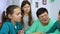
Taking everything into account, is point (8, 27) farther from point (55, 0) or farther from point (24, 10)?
point (55, 0)

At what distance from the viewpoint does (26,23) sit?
85.7 inches

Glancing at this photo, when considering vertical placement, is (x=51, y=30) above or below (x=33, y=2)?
below

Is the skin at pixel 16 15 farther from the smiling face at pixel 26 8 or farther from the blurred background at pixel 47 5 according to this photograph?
the blurred background at pixel 47 5

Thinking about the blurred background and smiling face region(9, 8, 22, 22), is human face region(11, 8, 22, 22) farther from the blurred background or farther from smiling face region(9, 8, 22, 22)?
the blurred background

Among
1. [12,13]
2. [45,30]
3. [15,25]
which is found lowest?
[45,30]

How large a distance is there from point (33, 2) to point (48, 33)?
1177 mm

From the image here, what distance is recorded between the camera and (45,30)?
176cm

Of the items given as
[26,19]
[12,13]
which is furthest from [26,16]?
[12,13]

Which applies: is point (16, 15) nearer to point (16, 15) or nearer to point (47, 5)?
point (16, 15)

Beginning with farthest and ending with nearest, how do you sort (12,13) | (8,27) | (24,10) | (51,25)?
1. (24,10)
2. (51,25)
3. (12,13)
4. (8,27)

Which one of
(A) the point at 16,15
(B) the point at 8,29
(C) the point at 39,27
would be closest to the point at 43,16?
(C) the point at 39,27

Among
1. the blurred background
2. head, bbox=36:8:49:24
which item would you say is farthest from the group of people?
the blurred background

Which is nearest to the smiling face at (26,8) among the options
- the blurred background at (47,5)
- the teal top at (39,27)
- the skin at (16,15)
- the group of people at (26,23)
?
the group of people at (26,23)

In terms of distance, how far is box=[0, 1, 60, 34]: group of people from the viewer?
145cm
